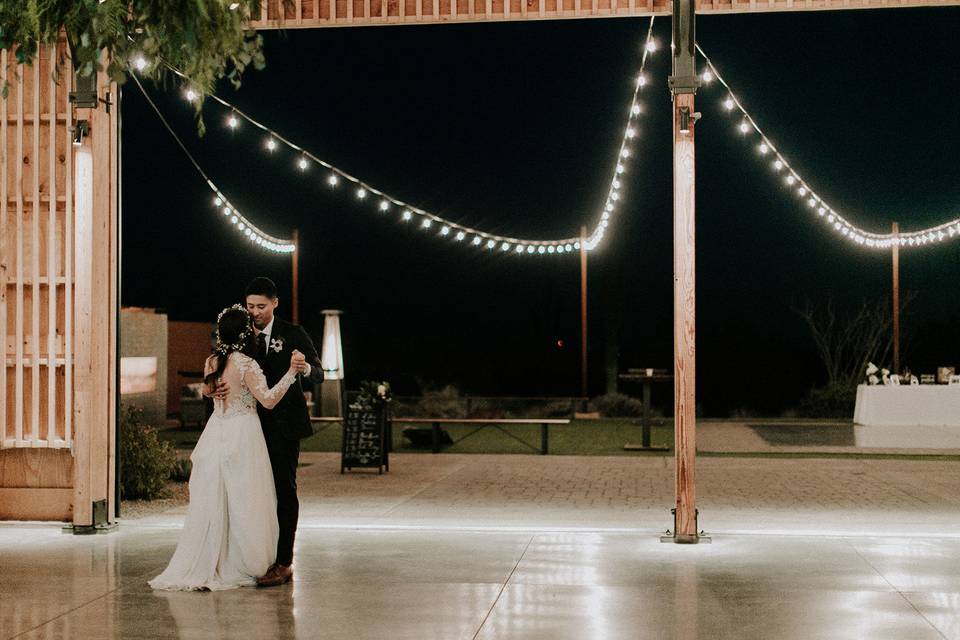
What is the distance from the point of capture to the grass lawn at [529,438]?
17672 millimetres

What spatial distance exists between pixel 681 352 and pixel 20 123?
5.61 m

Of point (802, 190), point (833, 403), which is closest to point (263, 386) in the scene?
point (802, 190)

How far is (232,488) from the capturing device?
6.95m

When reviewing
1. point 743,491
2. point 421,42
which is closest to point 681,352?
point 743,491

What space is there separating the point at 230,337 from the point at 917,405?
17081 millimetres

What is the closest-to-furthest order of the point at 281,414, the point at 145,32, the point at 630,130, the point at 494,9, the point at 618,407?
the point at 145,32, the point at 281,414, the point at 494,9, the point at 630,130, the point at 618,407

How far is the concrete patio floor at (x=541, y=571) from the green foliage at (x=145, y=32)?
2.78 m

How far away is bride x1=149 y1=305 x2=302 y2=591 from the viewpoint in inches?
272

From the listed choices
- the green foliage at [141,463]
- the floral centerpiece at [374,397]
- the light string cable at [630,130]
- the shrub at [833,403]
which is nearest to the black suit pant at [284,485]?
the green foliage at [141,463]

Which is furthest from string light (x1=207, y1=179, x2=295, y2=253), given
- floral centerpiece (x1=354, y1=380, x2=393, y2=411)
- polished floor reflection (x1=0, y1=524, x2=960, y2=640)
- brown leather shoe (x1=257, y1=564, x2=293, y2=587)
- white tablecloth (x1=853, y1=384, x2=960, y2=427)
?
brown leather shoe (x1=257, y1=564, x2=293, y2=587)

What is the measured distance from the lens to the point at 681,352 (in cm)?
832

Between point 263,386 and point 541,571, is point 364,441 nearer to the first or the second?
point 541,571

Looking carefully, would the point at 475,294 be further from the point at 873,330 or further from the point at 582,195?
the point at 873,330

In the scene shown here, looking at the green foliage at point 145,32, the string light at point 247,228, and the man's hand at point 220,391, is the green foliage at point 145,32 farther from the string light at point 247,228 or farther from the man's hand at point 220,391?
the string light at point 247,228
